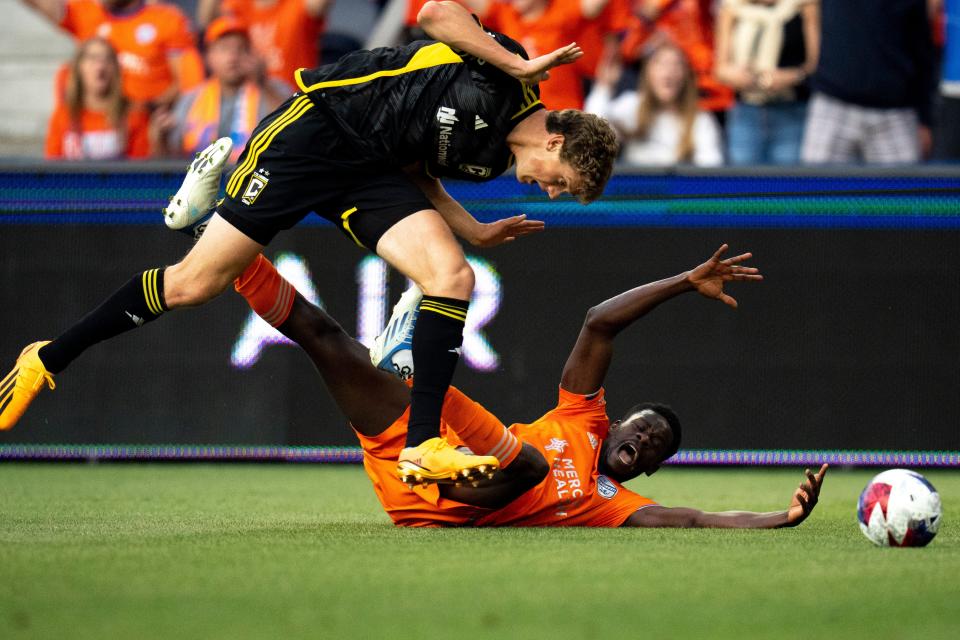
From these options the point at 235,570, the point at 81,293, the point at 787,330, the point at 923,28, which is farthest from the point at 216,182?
the point at 923,28

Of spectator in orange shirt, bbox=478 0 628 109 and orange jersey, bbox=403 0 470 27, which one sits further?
orange jersey, bbox=403 0 470 27

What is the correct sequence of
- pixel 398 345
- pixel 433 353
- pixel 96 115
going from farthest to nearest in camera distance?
pixel 96 115 → pixel 398 345 → pixel 433 353

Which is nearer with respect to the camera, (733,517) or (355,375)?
(733,517)

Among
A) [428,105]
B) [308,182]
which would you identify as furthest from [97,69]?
[428,105]

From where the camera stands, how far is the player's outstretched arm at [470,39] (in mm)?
5434

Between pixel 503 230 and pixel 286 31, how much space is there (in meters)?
5.34

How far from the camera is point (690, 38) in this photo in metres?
11.0

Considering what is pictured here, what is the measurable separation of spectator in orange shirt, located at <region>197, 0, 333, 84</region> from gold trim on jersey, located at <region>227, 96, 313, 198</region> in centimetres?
527

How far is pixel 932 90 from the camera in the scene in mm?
10625

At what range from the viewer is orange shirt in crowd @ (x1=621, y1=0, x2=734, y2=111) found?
35.1 feet

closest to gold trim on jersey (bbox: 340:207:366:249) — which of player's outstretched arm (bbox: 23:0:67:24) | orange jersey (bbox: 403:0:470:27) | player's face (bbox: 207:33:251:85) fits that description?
player's face (bbox: 207:33:251:85)

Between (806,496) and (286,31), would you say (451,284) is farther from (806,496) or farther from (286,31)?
(286,31)

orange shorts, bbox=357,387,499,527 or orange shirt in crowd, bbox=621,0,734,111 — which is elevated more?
orange shirt in crowd, bbox=621,0,734,111

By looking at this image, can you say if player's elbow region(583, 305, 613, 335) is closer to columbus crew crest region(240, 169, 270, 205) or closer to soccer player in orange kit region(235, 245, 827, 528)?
soccer player in orange kit region(235, 245, 827, 528)
